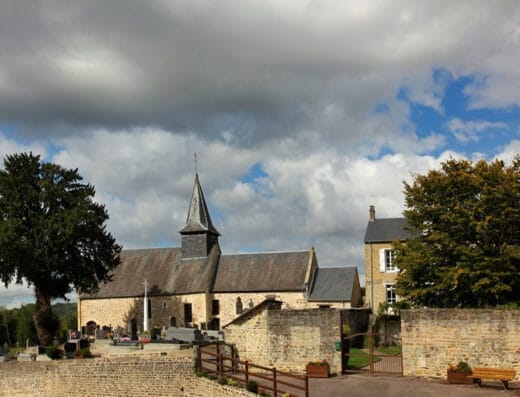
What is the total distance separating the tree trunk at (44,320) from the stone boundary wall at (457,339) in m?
24.4

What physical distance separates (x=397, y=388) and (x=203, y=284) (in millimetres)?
30000

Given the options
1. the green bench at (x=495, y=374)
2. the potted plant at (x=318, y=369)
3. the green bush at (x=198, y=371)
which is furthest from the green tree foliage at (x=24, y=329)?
the green bench at (x=495, y=374)

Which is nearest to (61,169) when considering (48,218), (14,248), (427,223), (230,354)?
(48,218)

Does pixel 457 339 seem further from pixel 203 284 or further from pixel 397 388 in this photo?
pixel 203 284

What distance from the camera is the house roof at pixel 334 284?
44156 millimetres

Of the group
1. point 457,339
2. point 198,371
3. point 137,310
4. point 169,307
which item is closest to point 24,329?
point 137,310

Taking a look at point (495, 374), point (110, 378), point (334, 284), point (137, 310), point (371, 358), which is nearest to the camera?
point (495, 374)

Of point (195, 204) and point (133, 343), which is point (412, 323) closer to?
point (133, 343)

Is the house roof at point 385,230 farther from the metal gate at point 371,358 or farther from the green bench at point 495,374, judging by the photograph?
the green bench at point 495,374

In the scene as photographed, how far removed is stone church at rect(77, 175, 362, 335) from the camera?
46094 mm

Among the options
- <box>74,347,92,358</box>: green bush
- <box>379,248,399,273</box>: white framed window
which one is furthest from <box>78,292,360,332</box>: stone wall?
<box>74,347,92,358</box>: green bush

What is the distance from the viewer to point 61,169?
1590 inches

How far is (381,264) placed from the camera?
42875mm

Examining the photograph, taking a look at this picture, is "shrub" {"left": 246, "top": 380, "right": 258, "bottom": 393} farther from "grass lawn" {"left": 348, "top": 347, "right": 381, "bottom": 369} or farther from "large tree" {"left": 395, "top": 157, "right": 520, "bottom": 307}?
"large tree" {"left": 395, "top": 157, "right": 520, "bottom": 307}
